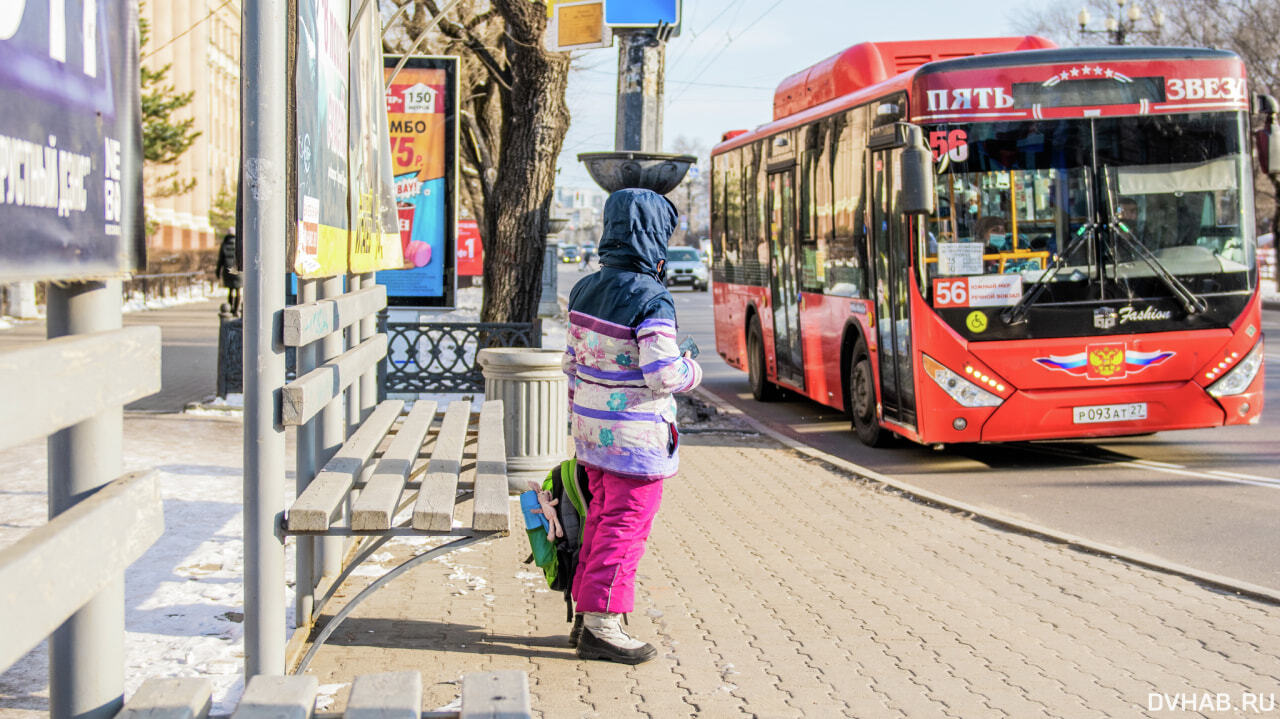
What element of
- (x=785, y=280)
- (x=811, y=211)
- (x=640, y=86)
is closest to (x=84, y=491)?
(x=640, y=86)

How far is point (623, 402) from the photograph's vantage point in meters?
5.05

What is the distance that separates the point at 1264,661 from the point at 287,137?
13.2 feet

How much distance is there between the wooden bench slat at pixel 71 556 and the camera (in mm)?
2004

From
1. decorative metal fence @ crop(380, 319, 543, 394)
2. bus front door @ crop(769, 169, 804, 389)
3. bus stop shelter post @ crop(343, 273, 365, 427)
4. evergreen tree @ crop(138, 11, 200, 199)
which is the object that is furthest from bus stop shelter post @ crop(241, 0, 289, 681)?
evergreen tree @ crop(138, 11, 200, 199)

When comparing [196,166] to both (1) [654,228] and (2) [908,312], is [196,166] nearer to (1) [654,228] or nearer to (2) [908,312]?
(2) [908,312]

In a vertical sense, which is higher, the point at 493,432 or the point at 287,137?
the point at 287,137

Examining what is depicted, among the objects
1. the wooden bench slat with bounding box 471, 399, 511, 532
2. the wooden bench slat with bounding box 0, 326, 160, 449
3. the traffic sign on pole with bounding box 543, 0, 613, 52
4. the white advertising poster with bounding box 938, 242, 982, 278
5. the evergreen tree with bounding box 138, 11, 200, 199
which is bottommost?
the wooden bench slat with bounding box 471, 399, 511, 532

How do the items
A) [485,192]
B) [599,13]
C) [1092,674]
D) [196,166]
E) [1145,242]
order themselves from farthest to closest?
[196,166]
[485,192]
[599,13]
[1145,242]
[1092,674]

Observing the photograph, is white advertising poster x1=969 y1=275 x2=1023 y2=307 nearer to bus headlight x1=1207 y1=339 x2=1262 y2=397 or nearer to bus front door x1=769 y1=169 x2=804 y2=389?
bus headlight x1=1207 y1=339 x2=1262 y2=397

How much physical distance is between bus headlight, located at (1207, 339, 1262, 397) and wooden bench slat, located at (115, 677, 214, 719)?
9.20 metres

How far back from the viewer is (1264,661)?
5062mm

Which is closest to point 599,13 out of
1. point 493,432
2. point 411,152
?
point 411,152

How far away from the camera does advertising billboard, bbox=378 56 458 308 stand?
13.5 metres

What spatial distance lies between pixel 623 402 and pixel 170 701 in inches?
105
